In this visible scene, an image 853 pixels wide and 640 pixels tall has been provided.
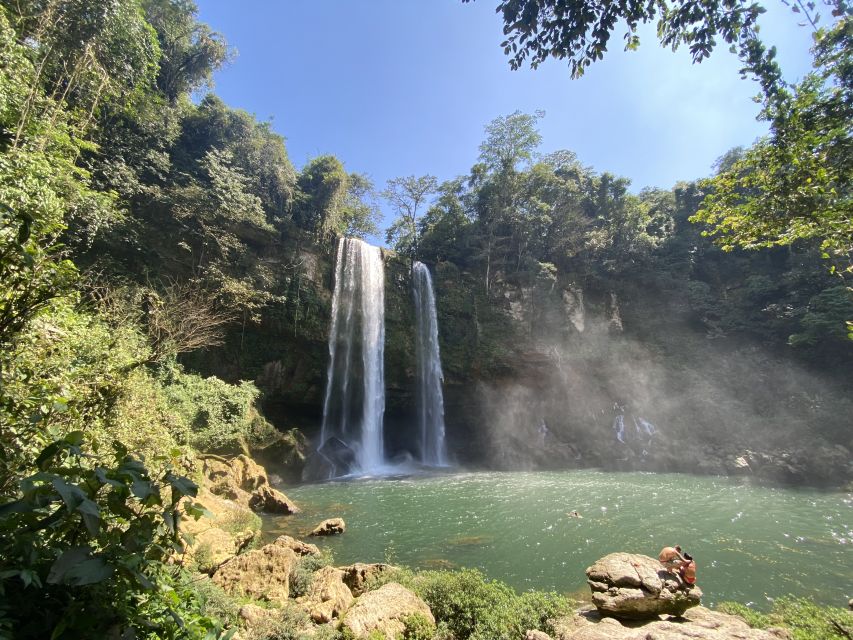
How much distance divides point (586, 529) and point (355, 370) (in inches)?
581

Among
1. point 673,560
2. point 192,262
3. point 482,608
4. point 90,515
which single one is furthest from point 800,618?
point 192,262

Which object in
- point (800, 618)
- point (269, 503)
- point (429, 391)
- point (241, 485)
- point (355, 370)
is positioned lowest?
point (800, 618)

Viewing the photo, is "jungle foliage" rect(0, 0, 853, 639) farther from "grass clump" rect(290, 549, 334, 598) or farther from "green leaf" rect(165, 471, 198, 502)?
"grass clump" rect(290, 549, 334, 598)

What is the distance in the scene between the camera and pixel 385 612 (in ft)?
15.2

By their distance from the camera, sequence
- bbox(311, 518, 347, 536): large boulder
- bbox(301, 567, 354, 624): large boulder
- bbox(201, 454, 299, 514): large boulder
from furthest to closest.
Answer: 1. bbox(201, 454, 299, 514): large boulder
2. bbox(311, 518, 347, 536): large boulder
3. bbox(301, 567, 354, 624): large boulder

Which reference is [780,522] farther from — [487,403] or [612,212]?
[612,212]

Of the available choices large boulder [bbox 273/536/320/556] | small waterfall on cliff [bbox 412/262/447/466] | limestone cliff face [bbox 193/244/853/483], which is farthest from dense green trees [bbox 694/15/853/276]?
small waterfall on cliff [bbox 412/262/447/466]

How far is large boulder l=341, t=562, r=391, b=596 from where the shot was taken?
6.07 meters

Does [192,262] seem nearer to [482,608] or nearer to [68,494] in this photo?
[482,608]

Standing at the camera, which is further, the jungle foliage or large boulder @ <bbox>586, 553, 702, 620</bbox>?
large boulder @ <bbox>586, 553, 702, 620</bbox>

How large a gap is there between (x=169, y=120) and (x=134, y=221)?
723cm

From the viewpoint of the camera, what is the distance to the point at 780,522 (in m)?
11.4

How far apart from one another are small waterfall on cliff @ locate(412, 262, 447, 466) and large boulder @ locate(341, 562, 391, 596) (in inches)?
673

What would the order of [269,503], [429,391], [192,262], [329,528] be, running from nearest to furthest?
[329,528] → [269,503] → [192,262] → [429,391]
